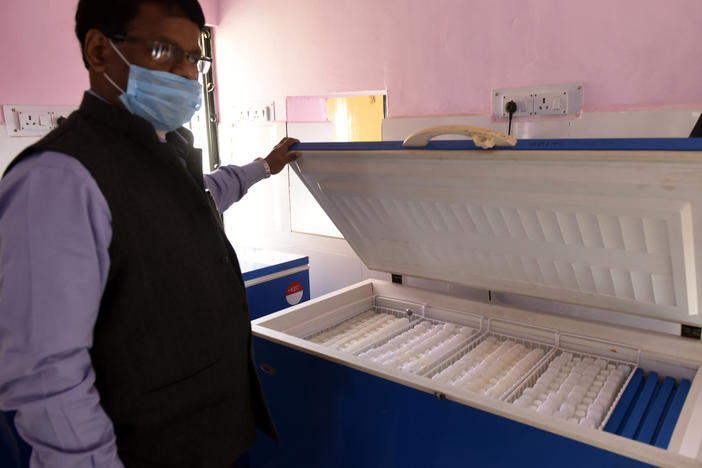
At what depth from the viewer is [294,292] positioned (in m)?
2.38

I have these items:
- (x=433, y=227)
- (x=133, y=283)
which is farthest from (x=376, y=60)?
(x=133, y=283)

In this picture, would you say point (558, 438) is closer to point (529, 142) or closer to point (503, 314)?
point (529, 142)

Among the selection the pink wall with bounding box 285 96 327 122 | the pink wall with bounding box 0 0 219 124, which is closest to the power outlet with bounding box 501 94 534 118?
the pink wall with bounding box 285 96 327 122

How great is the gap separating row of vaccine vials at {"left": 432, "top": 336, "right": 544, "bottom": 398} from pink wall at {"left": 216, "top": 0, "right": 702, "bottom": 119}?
809mm

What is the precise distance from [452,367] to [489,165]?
594 mm

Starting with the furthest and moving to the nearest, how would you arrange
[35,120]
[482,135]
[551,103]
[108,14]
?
1. [35,120]
2. [551,103]
3. [482,135]
4. [108,14]

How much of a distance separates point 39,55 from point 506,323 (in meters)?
2.50

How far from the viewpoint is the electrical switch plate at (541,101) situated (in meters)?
1.62

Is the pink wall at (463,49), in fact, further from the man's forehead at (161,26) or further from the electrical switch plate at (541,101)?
the man's forehead at (161,26)

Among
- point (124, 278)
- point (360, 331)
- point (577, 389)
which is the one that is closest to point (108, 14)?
point (124, 278)

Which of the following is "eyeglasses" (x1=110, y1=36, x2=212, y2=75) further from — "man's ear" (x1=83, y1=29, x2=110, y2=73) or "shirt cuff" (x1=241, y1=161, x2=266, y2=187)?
"shirt cuff" (x1=241, y1=161, x2=266, y2=187)

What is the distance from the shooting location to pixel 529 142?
1.07 metres

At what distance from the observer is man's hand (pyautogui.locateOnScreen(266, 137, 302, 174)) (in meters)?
1.50

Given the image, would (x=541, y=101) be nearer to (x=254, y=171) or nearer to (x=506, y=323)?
(x=506, y=323)
